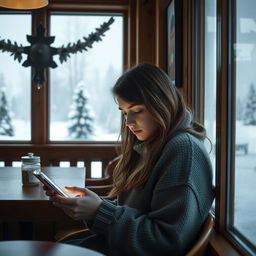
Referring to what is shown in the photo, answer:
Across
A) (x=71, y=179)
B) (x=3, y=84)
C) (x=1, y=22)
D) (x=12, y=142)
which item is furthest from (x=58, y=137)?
(x=71, y=179)

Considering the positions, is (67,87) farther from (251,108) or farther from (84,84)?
(251,108)

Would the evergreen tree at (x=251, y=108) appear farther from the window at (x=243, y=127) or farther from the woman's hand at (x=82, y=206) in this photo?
the woman's hand at (x=82, y=206)

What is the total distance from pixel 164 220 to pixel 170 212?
34 mm

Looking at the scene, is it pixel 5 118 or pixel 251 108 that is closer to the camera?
pixel 251 108

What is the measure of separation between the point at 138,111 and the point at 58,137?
2.46 m

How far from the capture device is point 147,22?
11.1 ft

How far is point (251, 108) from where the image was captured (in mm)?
1226

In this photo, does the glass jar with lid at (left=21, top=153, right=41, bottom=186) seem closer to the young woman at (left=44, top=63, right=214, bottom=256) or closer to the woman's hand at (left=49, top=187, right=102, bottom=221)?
the young woman at (left=44, top=63, right=214, bottom=256)

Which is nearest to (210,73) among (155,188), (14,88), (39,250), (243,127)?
(243,127)

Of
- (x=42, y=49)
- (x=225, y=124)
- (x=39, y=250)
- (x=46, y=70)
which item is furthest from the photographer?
(x=46, y=70)

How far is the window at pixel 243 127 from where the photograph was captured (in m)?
1.23

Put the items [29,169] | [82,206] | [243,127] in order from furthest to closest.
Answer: [29,169] < [243,127] < [82,206]

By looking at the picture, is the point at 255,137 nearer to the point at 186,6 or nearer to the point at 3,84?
the point at 186,6

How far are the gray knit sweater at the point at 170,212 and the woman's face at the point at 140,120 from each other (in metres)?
0.13
